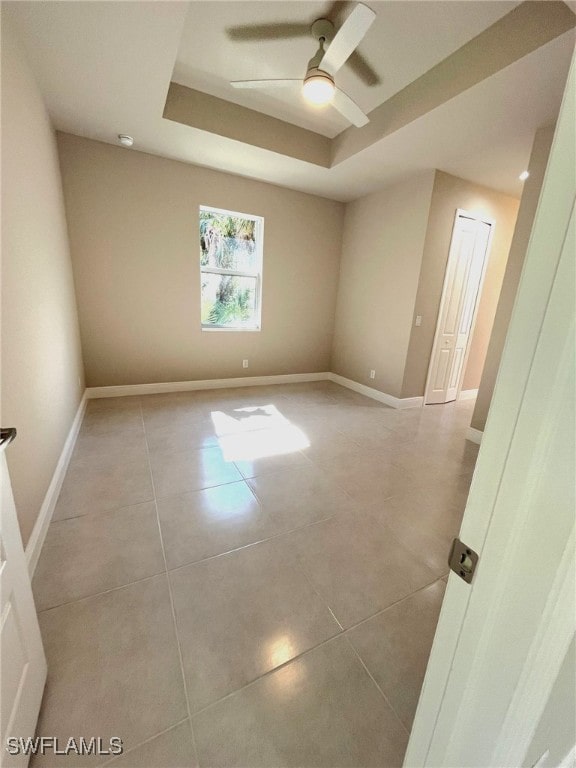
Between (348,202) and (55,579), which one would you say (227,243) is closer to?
(348,202)

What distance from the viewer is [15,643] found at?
82 cm

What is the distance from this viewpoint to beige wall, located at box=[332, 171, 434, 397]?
355 cm

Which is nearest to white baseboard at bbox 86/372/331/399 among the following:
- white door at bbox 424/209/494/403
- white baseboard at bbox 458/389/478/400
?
white door at bbox 424/209/494/403

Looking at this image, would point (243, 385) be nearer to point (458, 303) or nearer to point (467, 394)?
point (458, 303)

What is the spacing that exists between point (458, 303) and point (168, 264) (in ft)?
12.1

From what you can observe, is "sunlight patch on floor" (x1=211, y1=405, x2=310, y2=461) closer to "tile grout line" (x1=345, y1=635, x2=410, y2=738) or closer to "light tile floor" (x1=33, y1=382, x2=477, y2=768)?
"light tile floor" (x1=33, y1=382, x2=477, y2=768)

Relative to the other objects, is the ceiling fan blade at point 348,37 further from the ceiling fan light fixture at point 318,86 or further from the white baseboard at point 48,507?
the white baseboard at point 48,507

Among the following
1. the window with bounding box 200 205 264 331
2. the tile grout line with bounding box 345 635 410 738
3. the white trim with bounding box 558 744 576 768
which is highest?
the window with bounding box 200 205 264 331

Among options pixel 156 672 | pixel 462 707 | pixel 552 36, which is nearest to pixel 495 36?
pixel 552 36

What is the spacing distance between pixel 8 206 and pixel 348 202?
4.11 metres

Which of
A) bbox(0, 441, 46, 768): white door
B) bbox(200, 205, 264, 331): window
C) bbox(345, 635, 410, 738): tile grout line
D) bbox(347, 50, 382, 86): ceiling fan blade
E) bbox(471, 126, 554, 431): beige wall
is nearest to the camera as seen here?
bbox(0, 441, 46, 768): white door

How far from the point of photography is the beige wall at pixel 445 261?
3420mm

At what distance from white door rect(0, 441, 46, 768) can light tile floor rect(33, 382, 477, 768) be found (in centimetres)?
16

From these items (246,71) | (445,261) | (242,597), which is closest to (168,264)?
(246,71)
